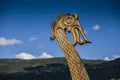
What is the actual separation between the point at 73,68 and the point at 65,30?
56 centimetres

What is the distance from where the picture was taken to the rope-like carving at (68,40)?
11.7 feet

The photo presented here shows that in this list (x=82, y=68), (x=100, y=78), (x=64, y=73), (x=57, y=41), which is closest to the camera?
(x=82, y=68)

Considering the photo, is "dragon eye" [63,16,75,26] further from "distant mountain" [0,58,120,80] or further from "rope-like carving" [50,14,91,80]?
"distant mountain" [0,58,120,80]

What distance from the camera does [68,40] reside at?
12.4 feet

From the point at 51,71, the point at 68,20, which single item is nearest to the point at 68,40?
the point at 68,20

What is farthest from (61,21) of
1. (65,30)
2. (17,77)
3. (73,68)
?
(17,77)

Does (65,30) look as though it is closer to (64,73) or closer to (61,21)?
(61,21)

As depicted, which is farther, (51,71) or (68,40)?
(51,71)

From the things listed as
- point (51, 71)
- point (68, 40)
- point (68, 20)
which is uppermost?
point (51, 71)

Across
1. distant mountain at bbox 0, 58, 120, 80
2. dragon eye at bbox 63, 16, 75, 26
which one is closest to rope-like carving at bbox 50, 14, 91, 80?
dragon eye at bbox 63, 16, 75, 26

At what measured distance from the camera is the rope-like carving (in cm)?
355

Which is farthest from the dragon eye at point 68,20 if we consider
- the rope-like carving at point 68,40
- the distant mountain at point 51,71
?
the distant mountain at point 51,71

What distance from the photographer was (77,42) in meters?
3.62

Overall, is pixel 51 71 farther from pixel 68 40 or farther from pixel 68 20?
pixel 68 20
